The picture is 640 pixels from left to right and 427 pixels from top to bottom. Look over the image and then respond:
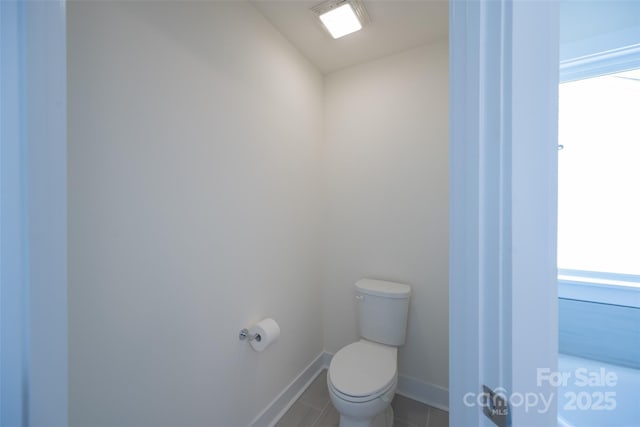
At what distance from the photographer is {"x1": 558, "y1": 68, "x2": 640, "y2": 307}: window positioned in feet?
3.67

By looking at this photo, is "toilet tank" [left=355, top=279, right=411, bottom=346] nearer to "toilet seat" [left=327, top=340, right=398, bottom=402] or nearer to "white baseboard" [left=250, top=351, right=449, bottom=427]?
"toilet seat" [left=327, top=340, right=398, bottom=402]

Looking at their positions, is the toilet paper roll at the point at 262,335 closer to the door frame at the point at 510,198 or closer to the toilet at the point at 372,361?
the toilet at the point at 372,361

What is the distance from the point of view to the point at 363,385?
1.21 metres

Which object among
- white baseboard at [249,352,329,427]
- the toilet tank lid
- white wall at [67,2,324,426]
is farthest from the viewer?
the toilet tank lid

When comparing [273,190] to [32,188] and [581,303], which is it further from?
[581,303]

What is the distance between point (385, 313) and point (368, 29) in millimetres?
1886

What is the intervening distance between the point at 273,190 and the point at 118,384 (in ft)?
3.56

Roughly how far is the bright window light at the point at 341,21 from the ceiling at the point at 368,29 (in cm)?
7

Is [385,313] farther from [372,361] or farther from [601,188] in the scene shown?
[601,188]

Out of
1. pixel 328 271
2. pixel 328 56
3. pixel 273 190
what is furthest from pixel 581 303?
pixel 328 56

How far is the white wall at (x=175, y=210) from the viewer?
0.74 meters

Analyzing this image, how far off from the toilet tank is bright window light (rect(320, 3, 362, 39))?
1.72m

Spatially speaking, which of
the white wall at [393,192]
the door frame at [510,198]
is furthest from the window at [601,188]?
the door frame at [510,198]

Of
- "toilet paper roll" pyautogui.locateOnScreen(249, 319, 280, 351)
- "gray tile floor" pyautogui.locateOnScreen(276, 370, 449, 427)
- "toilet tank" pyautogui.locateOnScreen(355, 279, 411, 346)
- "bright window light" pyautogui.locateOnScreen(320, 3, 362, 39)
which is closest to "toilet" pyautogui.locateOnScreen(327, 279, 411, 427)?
"toilet tank" pyautogui.locateOnScreen(355, 279, 411, 346)
